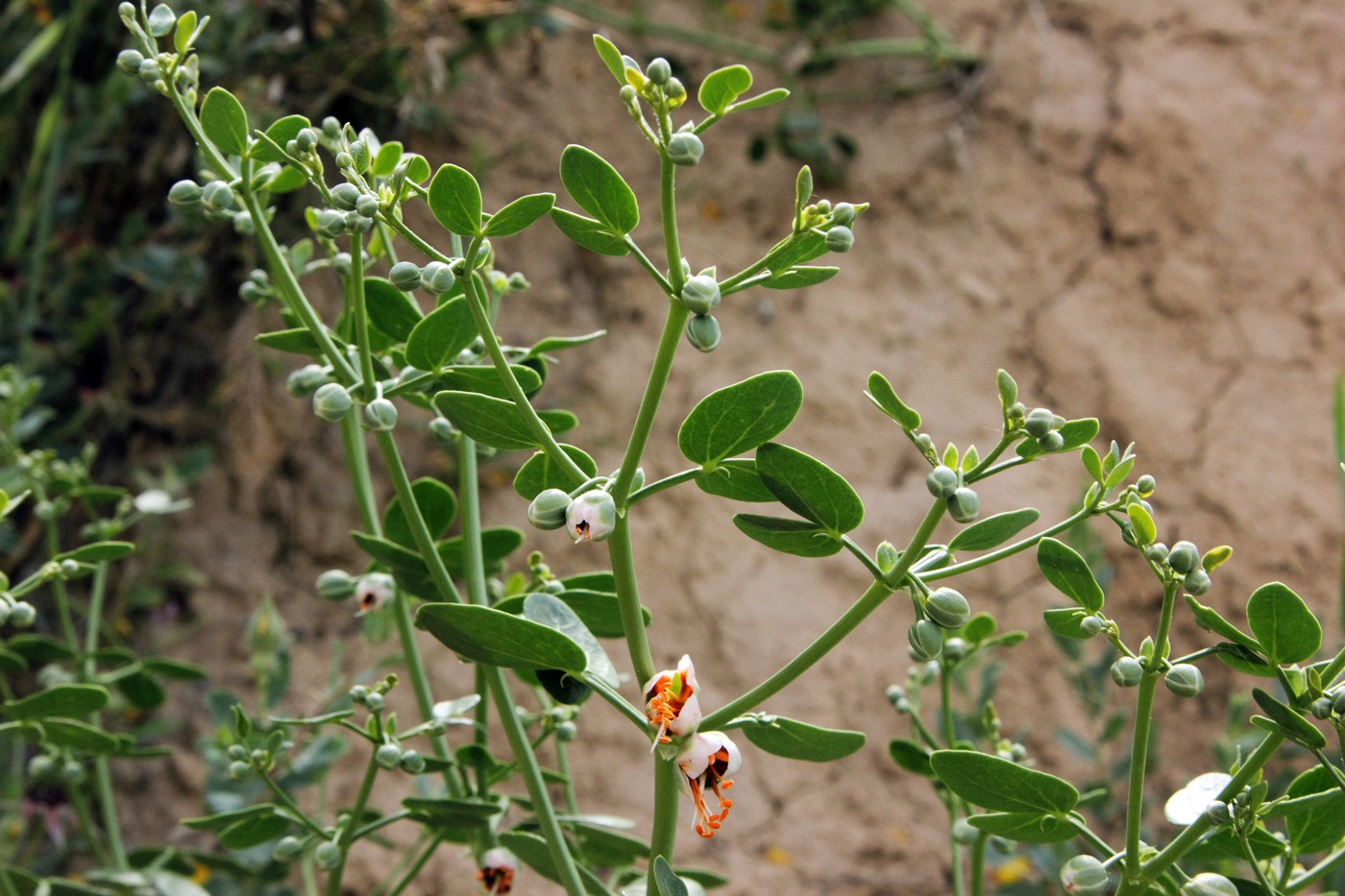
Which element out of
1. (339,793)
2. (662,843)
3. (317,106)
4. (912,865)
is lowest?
(912,865)

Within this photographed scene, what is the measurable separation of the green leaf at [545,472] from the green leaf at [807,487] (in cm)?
11

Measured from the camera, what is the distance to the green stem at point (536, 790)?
0.58 m

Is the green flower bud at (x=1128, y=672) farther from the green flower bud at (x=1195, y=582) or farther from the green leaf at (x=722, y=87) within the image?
the green leaf at (x=722, y=87)

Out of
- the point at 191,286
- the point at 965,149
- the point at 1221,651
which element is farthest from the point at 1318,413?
the point at 191,286

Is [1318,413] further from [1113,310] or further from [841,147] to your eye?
[841,147]

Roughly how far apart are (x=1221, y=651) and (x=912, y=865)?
3.51ft

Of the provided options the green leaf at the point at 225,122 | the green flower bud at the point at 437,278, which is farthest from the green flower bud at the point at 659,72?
the green leaf at the point at 225,122

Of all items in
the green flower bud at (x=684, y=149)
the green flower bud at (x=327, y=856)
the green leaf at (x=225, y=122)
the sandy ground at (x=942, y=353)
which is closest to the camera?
the green flower bud at (x=684, y=149)

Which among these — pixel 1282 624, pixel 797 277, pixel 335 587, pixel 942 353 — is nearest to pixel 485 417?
pixel 797 277

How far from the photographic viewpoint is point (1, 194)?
5.11ft

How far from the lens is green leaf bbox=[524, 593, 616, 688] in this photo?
1.69 feet

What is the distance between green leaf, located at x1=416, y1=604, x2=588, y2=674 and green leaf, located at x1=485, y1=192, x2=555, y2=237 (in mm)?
172

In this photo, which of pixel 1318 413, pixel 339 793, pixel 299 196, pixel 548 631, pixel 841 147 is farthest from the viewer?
pixel 841 147

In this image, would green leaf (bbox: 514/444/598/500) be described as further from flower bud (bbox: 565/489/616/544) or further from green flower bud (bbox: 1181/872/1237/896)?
green flower bud (bbox: 1181/872/1237/896)
